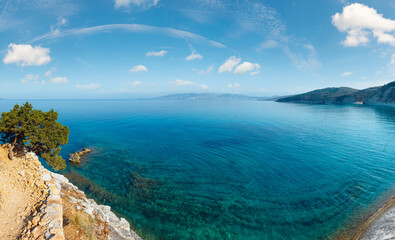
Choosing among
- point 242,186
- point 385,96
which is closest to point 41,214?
point 242,186

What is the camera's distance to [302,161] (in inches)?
1297

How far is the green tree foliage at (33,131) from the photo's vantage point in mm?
21266

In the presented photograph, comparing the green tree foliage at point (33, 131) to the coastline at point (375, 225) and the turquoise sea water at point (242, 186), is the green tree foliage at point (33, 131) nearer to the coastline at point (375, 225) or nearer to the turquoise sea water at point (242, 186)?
the turquoise sea water at point (242, 186)

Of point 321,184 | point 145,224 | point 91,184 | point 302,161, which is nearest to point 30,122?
point 91,184

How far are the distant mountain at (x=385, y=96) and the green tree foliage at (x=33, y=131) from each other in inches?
10597

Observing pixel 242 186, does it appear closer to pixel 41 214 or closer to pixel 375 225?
pixel 375 225

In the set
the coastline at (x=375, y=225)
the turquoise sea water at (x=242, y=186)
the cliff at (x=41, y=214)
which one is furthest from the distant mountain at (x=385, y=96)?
the cliff at (x=41, y=214)

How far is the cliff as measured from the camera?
33.3 ft

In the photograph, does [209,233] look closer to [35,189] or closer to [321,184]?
[35,189]

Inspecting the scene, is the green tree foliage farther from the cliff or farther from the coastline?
the coastline

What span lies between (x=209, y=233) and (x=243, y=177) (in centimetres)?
1306

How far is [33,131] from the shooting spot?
2256 centimetres

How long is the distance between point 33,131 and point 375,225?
4665cm

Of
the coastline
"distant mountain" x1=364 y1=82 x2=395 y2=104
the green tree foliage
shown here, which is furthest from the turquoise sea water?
"distant mountain" x1=364 y1=82 x2=395 y2=104
